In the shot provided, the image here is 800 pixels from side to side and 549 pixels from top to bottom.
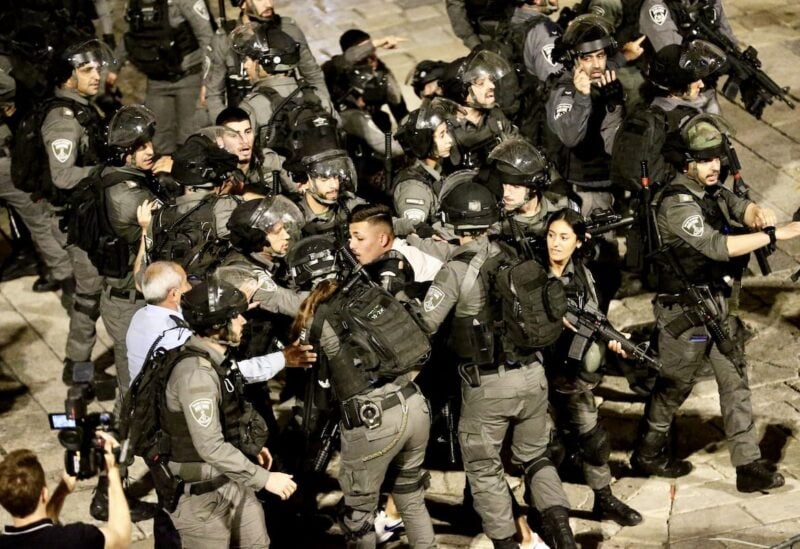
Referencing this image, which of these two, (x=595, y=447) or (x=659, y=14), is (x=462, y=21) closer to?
(x=659, y=14)

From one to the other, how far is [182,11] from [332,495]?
4.58m

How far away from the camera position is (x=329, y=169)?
327 inches

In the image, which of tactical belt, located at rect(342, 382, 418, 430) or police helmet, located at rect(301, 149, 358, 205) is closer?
tactical belt, located at rect(342, 382, 418, 430)

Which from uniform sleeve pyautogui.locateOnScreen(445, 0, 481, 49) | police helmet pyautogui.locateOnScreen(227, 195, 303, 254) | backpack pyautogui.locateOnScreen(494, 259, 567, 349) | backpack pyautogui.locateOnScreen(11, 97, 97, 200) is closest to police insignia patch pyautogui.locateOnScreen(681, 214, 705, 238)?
backpack pyautogui.locateOnScreen(494, 259, 567, 349)

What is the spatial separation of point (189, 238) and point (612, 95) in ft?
10.5

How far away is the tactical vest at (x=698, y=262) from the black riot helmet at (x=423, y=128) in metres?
1.59

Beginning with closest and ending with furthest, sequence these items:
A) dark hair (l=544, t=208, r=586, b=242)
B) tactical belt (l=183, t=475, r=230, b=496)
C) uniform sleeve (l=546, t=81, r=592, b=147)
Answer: tactical belt (l=183, t=475, r=230, b=496), dark hair (l=544, t=208, r=586, b=242), uniform sleeve (l=546, t=81, r=592, b=147)

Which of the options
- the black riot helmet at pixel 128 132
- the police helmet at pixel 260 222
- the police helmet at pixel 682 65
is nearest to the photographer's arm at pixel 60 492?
the police helmet at pixel 260 222

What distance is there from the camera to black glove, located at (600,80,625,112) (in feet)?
30.9

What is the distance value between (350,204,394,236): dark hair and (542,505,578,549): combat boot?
182 centimetres

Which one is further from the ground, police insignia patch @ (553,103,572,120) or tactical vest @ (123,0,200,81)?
police insignia patch @ (553,103,572,120)

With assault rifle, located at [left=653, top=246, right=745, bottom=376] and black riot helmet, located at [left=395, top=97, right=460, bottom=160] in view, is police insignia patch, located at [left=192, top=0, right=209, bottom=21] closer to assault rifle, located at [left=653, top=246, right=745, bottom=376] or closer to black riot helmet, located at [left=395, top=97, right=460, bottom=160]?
black riot helmet, located at [left=395, top=97, right=460, bottom=160]

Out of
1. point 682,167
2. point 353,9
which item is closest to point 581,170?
point 682,167

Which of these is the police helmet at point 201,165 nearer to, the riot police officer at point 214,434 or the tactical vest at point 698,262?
the riot police officer at point 214,434
